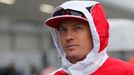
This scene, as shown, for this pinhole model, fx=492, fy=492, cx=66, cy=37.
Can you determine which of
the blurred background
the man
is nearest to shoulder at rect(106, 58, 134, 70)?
the man

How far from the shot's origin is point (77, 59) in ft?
9.52

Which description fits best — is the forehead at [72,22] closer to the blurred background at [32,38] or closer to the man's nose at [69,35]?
the man's nose at [69,35]

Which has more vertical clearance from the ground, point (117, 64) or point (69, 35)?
point (69, 35)

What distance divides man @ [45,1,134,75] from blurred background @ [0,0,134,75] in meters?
6.33

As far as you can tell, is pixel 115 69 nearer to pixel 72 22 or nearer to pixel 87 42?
pixel 87 42

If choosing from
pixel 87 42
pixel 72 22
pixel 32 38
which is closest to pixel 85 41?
pixel 87 42

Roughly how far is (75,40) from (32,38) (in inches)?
405

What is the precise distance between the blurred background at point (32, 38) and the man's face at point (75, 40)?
21.0 ft

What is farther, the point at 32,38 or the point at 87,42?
the point at 32,38

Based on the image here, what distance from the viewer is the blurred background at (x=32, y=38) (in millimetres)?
9641

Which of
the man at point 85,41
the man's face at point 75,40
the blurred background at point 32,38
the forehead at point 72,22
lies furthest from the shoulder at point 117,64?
the blurred background at point 32,38

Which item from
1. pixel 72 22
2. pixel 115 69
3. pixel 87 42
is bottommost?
pixel 115 69

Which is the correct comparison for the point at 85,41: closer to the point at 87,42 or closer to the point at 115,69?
the point at 87,42

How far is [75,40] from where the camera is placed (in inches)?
112
